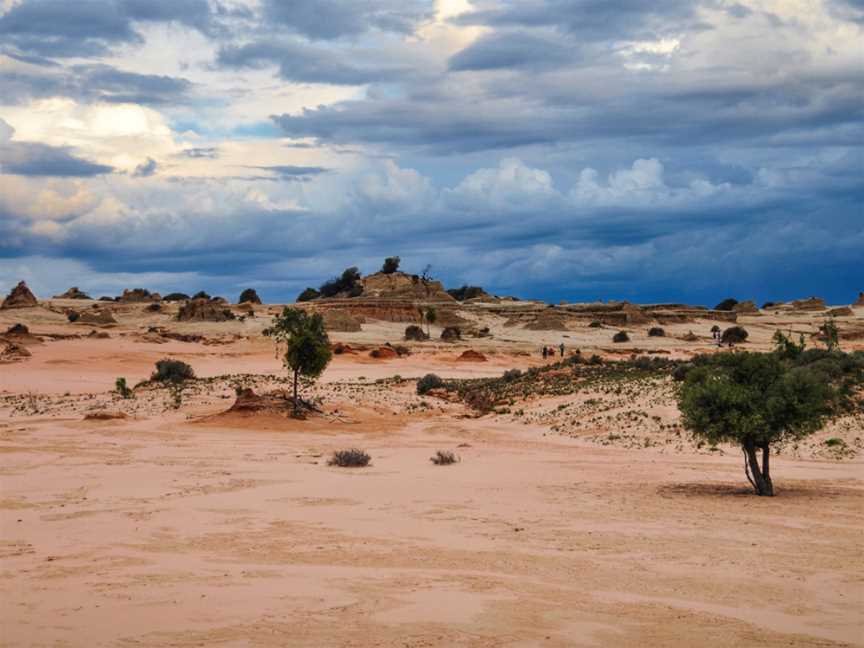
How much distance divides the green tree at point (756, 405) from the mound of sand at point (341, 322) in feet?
194

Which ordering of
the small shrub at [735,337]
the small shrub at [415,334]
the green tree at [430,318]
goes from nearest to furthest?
the small shrub at [735,337] < the small shrub at [415,334] < the green tree at [430,318]

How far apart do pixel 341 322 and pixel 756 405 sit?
6226 centimetres

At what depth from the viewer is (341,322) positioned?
80.1 m

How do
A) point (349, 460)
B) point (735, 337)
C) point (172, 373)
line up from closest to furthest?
point (349, 460) < point (172, 373) < point (735, 337)

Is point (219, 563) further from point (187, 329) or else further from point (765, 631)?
point (187, 329)

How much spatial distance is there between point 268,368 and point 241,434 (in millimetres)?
27932

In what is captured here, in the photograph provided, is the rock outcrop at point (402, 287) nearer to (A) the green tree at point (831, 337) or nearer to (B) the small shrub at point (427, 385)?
(A) the green tree at point (831, 337)

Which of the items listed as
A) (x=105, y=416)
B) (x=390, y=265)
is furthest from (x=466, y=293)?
(x=105, y=416)

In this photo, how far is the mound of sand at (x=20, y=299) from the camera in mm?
88750

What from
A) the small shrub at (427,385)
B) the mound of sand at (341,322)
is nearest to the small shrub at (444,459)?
the small shrub at (427,385)

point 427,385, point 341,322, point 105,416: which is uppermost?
point 341,322

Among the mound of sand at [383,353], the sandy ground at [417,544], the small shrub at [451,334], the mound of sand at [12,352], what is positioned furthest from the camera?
the small shrub at [451,334]

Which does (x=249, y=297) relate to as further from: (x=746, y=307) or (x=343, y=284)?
(x=746, y=307)

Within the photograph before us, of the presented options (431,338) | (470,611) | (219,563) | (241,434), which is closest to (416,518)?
(219,563)
